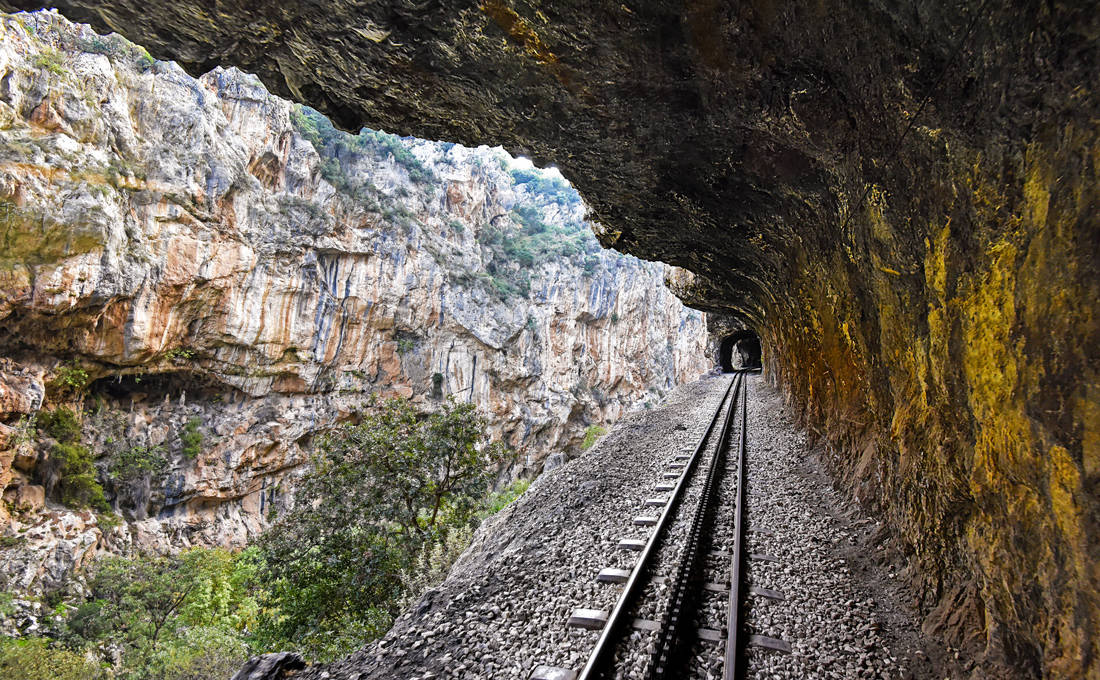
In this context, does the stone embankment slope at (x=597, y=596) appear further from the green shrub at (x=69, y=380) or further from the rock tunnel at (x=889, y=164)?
the green shrub at (x=69, y=380)

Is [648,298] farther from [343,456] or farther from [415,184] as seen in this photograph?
[343,456]

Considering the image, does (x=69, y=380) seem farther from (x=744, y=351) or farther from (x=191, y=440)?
(x=744, y=351)

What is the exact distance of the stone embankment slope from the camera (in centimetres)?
380

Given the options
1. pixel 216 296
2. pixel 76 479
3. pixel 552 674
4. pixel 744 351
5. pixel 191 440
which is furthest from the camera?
pixel 744 351

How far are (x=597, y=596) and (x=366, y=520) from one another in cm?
820

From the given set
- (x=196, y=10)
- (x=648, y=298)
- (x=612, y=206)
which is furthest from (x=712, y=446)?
(x=648, y=298)

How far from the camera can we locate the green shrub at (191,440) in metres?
29.0

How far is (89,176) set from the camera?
2366 centimetres

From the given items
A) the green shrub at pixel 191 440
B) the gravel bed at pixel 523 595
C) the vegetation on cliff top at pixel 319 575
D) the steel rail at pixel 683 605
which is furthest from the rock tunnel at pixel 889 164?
the green shrub at pixel 191 440

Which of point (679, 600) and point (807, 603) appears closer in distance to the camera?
point (679, 600)

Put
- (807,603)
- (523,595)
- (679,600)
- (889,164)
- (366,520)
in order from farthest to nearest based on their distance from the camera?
(366,520) → (523,595) → (807,603) → (679,600) → (889,164)

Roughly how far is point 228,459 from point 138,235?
46.5 feet

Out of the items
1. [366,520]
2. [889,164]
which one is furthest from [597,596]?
[366,520]

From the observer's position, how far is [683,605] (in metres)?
4.23
